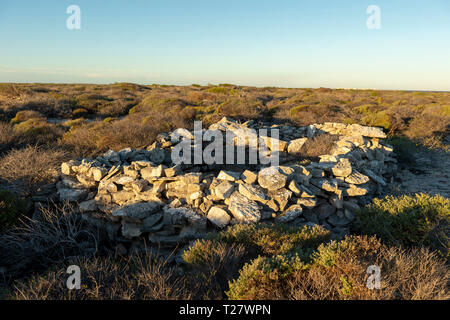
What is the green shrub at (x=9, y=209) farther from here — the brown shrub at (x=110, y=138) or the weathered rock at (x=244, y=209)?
the weathered rock at (x=244, y=209)

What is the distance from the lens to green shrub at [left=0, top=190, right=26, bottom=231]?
12.0ft

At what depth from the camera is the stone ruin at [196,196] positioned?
12.6ft

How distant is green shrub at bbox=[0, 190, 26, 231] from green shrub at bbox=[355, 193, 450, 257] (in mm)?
5330

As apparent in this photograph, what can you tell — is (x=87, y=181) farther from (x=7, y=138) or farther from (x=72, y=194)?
(x=7, y=138)

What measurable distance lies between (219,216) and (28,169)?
3.93 meters

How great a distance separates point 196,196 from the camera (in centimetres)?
408

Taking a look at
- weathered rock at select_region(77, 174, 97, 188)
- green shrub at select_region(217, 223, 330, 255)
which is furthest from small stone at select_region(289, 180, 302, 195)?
weathered rock at select_region(77, 174, 97, 188)

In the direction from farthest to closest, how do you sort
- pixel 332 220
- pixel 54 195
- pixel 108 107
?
pixel 108 107 → pixel 54 195 → pixel 332 220

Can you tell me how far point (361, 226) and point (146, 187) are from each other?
3.61 metres

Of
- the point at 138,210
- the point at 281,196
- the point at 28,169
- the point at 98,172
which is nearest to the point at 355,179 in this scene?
the point at 281,196

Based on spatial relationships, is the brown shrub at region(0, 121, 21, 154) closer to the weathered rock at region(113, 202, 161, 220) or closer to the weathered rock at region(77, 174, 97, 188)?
the weathered rock at region(77, 174, 97, 188)
